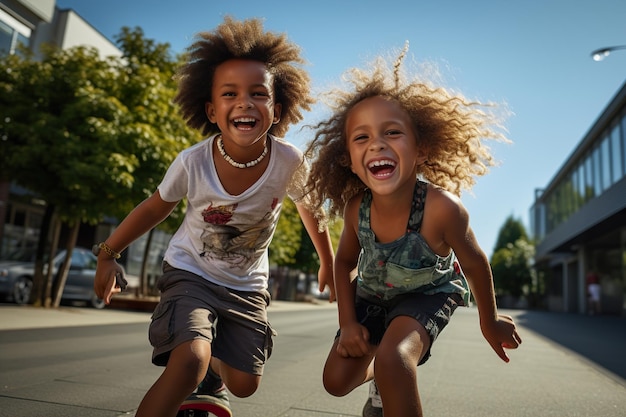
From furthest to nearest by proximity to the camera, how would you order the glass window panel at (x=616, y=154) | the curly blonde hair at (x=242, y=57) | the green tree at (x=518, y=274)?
the green tree at (x=518, y=274) < the glass window panel at (x=616, y=154) < the curly blonde hair at (x=242, y=57)

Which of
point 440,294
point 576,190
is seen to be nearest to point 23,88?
point 440,294

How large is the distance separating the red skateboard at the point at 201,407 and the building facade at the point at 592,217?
62.3 feet

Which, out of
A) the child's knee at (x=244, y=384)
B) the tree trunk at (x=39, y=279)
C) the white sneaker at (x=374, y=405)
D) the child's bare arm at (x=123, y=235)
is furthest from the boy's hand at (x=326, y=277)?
the tree trunk at (x=39, y=279)

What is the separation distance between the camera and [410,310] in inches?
91.3

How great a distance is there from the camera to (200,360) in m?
2.09

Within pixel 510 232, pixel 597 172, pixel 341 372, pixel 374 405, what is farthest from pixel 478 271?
pixel 510 232

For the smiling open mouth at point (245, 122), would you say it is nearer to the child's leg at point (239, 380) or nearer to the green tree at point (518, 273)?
the child's leg at point (239, 380)

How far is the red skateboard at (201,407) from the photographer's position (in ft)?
8.27

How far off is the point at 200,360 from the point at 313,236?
104 cm

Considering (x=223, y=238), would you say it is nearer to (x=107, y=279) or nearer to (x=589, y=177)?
(x=107, y=279)

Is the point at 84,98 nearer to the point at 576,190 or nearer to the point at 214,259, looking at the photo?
the point at 214,259

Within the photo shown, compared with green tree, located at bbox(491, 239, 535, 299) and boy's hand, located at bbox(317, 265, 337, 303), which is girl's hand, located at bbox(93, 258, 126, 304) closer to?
boy's hand, located at bbox(317, 265, 337, 303)

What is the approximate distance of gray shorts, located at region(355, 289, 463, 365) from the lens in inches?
90.4

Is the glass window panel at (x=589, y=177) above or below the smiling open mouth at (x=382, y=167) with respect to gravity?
above
